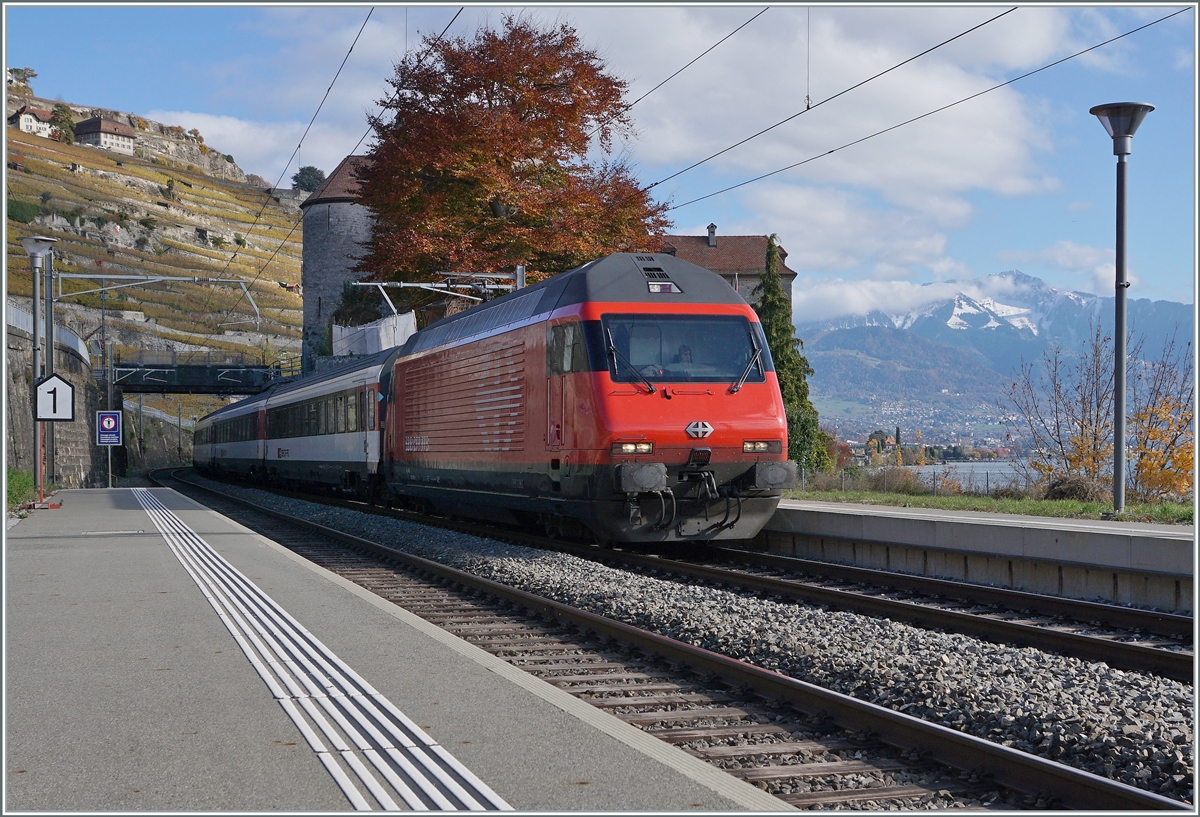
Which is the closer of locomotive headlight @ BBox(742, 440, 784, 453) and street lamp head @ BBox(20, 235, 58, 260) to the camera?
locomotive headlight @ BBox(742, 440, 784, 453)

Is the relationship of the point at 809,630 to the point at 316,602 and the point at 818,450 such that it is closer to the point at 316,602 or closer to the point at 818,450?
the point at 316,602

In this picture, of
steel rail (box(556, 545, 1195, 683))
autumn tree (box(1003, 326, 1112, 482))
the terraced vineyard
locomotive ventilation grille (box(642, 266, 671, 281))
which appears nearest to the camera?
steel rail (box(556, 545, 1195, 683))

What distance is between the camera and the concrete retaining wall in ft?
38.5

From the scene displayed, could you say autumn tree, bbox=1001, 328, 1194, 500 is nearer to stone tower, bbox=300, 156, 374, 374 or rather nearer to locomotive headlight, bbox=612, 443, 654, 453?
locomotive headlight, bbox=612, 443, 654, 453

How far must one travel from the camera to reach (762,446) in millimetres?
14781

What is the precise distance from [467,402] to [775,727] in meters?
12.5

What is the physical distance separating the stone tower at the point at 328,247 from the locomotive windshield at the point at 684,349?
2388 inches

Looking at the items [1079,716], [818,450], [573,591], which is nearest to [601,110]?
[818,450]

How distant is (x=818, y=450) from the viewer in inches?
1797

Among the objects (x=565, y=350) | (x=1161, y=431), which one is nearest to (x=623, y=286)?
(x=565, y=350)

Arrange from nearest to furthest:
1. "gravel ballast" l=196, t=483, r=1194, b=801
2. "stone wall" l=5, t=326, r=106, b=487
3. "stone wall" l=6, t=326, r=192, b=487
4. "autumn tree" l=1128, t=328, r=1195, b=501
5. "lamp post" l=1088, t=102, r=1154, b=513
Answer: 1. "gravel ballast" l=196, t=483, r=1194, b=801
2. "lamp post" l=1088, t=102, r=1154, b=513
3. "autumn tree" l=1128, t=328, r=1195, b=501
4. "stone wall" l=5, t=326, r=106, b=487
5. "stone wall" l=6, t=326, r=192, b=487

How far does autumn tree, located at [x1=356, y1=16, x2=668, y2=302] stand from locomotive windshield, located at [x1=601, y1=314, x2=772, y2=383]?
21206 mm

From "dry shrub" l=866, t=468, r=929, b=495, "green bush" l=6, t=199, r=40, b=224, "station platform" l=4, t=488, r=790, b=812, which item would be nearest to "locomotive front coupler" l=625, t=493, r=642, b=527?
"station platform" l=4, t=488, r=790, b=812

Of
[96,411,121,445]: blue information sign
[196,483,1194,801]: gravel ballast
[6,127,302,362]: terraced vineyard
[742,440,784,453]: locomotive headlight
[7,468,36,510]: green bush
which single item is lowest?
[196,483,1194,801]: gravel ballast
